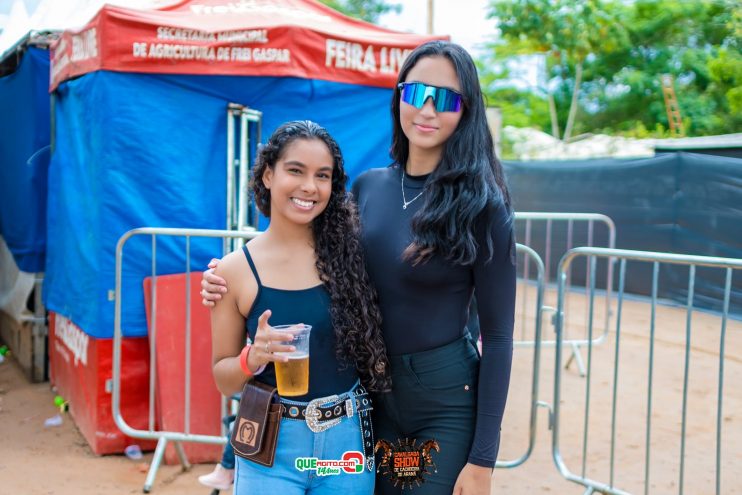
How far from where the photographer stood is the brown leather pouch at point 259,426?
1.97 metres

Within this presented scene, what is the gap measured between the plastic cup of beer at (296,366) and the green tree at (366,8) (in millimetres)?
31423

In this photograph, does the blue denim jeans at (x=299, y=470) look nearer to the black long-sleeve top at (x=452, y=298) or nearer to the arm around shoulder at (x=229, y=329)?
the arm around shoulder at (x=229, y=329)

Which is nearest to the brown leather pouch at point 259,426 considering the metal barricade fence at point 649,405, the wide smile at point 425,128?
the wide smile at point 425,128

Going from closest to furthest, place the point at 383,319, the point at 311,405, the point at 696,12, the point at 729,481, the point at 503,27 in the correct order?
the point at 311,405, the point at 383,319, the point at 729,481, the point at 503,27, the point at 696,12

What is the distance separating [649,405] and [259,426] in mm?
2741

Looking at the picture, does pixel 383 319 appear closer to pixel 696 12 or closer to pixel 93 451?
pixel 93 451

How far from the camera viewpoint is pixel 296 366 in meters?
1.94

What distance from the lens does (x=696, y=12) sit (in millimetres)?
27125

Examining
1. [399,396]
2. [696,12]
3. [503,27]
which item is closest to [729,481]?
[399,396]

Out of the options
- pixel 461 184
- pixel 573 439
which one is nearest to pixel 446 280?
pixel 461 184

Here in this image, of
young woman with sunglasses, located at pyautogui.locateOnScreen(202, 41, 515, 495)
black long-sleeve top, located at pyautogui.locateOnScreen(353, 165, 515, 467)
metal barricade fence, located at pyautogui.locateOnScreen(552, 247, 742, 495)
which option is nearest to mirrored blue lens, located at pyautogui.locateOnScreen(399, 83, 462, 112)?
young woman with sunglasses, located at pyautogui.locateOnScreen(202, 41, 515, 495)

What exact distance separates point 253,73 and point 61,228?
2009 mm

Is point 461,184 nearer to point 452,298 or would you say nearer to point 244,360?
point 452,298

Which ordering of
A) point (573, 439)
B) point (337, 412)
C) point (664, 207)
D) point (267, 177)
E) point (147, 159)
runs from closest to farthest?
point (337, 412)
point (267, 177)
point (147, 159)
point (573, 439)
point (664, 207)
